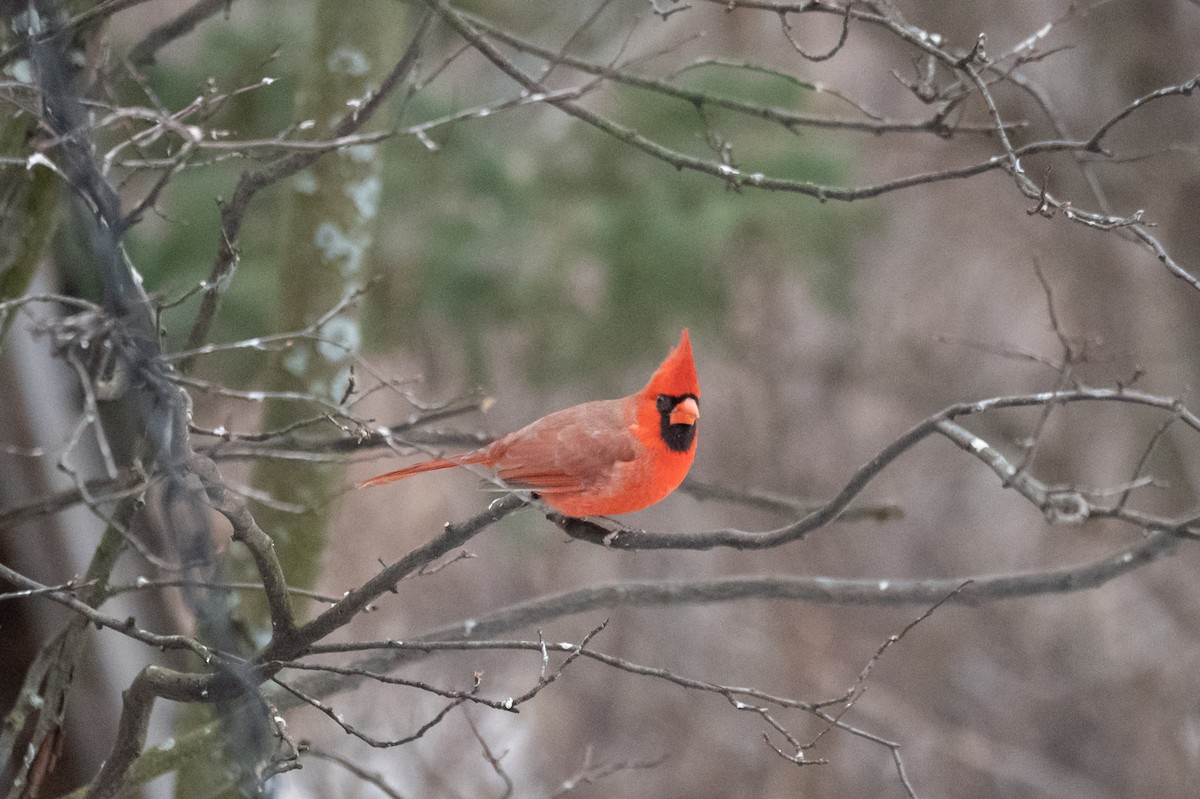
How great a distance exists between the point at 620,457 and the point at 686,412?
8.7 inches

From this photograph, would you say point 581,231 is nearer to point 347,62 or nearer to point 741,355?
point 347,62

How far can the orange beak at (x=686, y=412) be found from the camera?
2.41 meters

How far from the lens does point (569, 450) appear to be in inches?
103

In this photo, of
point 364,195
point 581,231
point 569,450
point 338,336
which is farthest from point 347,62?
point 569,450

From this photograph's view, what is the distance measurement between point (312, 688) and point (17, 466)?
1.61 m

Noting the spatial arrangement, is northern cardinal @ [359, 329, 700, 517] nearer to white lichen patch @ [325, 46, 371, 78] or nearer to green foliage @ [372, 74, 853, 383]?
white lichen patch @ [325, 46, 371, 78]

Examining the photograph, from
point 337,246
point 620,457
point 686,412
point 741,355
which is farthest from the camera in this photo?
point 741,355

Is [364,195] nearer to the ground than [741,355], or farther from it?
nearer to the ground

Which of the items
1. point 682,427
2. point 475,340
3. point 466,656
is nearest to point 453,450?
point 475,340

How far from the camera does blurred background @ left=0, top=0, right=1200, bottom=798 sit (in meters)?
4.69

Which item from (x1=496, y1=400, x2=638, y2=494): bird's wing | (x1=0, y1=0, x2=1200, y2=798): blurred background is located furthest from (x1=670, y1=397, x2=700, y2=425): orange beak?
(x1=0, y1=0, x2=1200, y2=798): blurred background

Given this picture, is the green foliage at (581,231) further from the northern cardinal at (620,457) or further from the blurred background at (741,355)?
the northern cardinal at (620,457)

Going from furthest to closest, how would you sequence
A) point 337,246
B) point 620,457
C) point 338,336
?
point 337,246 < point 338,336 < point 620,457

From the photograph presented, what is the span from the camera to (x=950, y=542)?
29.7ft
